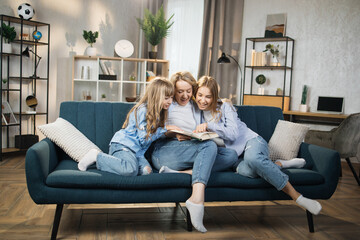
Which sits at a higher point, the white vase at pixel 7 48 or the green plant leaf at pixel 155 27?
the green plant leaf at pixel 155 27

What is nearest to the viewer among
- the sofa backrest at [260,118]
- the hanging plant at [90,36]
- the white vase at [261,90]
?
the sofa backrest at [260,118]

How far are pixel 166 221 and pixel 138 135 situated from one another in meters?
0.63

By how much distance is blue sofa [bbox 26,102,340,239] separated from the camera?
2.11 m

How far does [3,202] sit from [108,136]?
966 millimetres

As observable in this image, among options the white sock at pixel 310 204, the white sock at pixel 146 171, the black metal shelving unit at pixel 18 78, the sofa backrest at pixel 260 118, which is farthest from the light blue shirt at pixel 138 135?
the black metal shelving unit at pixel 18 78

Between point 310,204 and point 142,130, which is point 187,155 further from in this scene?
point 310,204

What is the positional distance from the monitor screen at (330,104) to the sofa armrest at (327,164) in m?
2.53

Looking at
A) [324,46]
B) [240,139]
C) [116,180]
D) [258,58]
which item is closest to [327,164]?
[240,139]

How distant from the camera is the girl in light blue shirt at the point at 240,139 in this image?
2.27 meters

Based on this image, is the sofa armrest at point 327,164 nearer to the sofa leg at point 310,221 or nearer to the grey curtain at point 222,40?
the sofa leg at point 310,221

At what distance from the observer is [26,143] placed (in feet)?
15.0

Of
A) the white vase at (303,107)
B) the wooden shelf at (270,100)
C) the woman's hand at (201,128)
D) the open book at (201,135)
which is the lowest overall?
the open book at (201,135)

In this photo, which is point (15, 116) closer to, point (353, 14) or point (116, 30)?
point (116, 30)

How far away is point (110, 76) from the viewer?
5.25 m
